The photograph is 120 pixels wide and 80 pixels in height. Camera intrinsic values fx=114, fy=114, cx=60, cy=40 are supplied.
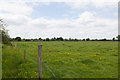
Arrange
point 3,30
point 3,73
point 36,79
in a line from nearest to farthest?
point 36,79 → point 3,73 → point 3,30

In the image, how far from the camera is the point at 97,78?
29.4 feet

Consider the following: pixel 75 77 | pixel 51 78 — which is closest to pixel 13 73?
pixel 51 78

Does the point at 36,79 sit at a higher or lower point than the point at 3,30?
lower

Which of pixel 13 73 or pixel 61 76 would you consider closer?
pixel 61 76

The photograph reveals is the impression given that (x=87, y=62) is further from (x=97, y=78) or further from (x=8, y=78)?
(x=8, y=78)

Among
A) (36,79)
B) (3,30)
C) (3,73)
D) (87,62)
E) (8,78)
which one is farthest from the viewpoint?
(3,30)

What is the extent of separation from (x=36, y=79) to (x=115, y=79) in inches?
240

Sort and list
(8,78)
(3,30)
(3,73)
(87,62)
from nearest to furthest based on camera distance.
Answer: (8,78) < (3,73) < (87,62) < (3,30)

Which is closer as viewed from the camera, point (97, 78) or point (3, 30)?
point (97, 78)

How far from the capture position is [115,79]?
8.89 meters

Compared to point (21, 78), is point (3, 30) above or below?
above

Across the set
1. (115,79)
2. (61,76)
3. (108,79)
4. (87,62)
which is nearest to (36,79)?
(61,76)

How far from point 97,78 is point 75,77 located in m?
1.71

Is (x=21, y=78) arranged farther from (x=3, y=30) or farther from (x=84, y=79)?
(x=3, y=30)
